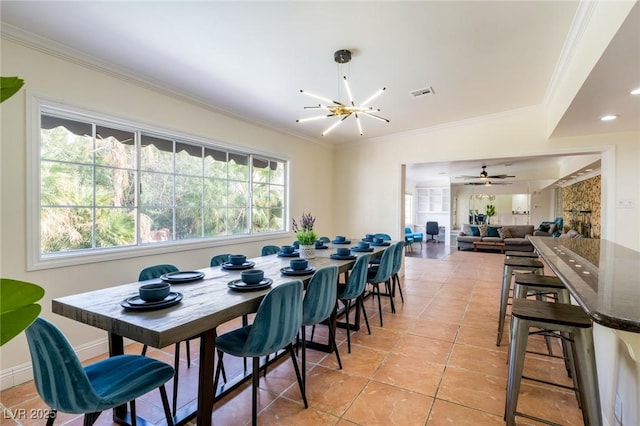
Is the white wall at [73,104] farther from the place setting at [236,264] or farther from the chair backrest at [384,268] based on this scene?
the chair backrest at [384,268]

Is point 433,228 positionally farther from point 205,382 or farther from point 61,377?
point 61,377

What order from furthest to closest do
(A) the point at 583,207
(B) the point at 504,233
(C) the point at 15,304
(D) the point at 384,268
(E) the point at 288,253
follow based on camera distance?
(B) the point at 504,233 → (A) the point at 583,207 → (D) the point at 384,268 → (E) the point at 288,253 → (C) the point at 15,304

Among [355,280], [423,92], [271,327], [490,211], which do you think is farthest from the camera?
[490,211]

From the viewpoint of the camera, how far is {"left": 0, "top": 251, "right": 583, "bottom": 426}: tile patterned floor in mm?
2010

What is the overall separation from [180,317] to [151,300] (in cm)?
28

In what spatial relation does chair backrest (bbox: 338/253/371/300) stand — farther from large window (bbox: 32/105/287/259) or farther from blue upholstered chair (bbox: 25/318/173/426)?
large window (bbox: 32/105/287/259)

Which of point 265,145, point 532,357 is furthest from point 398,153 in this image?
point 532,357

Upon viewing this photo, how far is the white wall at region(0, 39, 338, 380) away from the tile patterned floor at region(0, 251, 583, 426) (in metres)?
0.67

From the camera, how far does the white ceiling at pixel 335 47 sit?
2.23m

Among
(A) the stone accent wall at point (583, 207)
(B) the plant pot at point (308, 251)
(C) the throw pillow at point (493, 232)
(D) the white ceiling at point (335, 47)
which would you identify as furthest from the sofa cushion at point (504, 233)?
(B) the plant pot at point (308, 251)

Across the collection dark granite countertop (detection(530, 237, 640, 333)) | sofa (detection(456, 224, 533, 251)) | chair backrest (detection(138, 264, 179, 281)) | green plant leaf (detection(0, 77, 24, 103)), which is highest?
green plant leaf (detection(0, 77, 24, 103))

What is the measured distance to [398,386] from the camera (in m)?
2.33

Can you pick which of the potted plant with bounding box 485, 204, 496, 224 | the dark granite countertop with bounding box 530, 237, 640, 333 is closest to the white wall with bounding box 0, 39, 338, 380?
the dark granite countertop with bounding box 530, 237, 640, 333

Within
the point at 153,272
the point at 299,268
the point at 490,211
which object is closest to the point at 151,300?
the point at 153,272
